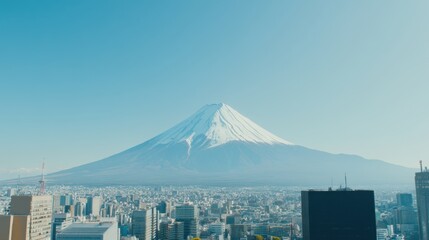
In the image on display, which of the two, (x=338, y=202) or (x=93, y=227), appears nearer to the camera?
(x=338, y=202)

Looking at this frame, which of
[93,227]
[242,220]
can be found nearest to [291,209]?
[242,220]

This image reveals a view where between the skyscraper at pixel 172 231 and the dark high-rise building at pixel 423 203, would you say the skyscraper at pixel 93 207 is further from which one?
the dark high-rise building at pixel 423 203

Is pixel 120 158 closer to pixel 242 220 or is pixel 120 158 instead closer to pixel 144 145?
pixel 144 145

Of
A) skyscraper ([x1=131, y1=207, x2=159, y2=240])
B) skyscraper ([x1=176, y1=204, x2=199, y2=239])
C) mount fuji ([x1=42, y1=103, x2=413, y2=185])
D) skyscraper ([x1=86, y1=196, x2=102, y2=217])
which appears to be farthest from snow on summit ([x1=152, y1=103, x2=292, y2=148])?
skyscraper ([x1=131, y1=207, x2=159, y2=240])

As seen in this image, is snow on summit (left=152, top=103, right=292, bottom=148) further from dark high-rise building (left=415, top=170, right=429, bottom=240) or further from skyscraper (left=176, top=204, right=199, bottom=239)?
dark high-rise building (left=415, top=170, right=429, bottom=240)

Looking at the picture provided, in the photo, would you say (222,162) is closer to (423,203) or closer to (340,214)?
(423,203)

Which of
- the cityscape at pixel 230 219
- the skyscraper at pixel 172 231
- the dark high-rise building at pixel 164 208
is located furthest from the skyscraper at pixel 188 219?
the dark high-rise building at pixel 164 208

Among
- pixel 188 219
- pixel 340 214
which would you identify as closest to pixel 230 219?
pixel 188 219
